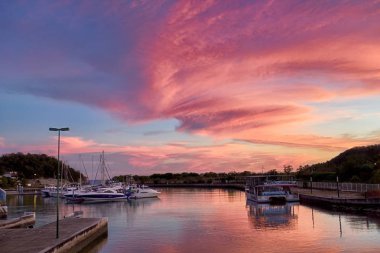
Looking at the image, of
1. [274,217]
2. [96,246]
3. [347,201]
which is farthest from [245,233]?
[347,201]

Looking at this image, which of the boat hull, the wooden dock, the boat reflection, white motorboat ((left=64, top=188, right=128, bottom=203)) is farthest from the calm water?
white motorboat ((left=64, top=188, right=128, bottom=203))

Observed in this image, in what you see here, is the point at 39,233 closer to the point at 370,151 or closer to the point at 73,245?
the point at 73,245

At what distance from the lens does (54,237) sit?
1235 inches

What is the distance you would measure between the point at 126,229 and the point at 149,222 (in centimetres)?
A: 705

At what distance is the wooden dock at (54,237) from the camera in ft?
90.0

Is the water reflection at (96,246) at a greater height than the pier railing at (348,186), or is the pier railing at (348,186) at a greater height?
the pier railing at (348,186)

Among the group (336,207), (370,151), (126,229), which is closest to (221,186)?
(370,151)

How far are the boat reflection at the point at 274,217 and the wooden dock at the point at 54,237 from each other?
57.8ft

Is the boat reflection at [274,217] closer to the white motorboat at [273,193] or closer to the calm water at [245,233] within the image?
the calm water at [245,233]

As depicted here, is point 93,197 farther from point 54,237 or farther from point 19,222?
point 54,237

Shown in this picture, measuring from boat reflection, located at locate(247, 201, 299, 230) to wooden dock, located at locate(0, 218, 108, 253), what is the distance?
17631mm

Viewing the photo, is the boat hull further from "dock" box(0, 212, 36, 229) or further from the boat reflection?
"dock" box(0, 212, 36, 229)

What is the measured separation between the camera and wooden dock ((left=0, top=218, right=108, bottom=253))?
27420mm

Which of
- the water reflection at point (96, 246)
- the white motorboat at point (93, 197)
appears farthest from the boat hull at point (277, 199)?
the water reflection at point (96, 246)
